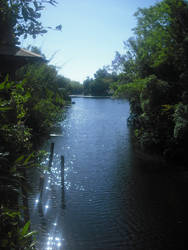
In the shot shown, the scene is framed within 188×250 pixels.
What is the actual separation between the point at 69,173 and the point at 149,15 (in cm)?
1710

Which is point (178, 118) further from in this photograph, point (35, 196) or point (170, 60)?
point (35, 196)

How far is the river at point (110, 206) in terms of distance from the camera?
8414mm

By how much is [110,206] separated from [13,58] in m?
7.49

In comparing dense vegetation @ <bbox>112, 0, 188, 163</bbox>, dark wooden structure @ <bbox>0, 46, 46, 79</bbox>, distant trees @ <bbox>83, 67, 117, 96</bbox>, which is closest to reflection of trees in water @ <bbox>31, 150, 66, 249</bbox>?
dark wooden structure @ <bbox>0, 46, 46, 79</bbox>

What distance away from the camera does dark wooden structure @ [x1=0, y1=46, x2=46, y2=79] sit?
18.2 feet

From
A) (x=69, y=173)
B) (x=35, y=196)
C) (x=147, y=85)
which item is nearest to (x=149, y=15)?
(x=147, y=85)

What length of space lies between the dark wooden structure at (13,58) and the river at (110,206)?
524cm

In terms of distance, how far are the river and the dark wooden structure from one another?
5240 millimetres

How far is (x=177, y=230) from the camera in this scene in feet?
30.0

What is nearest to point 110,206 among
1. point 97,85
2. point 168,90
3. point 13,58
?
point 13,58

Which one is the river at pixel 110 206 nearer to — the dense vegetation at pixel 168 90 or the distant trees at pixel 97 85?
the dense vegetation at pixel 168 90

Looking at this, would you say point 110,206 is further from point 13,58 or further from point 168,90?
point 168,90

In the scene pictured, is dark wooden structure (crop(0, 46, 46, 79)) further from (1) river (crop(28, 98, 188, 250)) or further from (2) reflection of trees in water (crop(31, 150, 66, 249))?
(1) river (crop(28, 98, 188, 250))

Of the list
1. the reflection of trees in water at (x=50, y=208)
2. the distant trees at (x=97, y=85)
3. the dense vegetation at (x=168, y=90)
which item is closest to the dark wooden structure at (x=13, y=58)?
the reflection of trees in water at (x=50, y=208)
